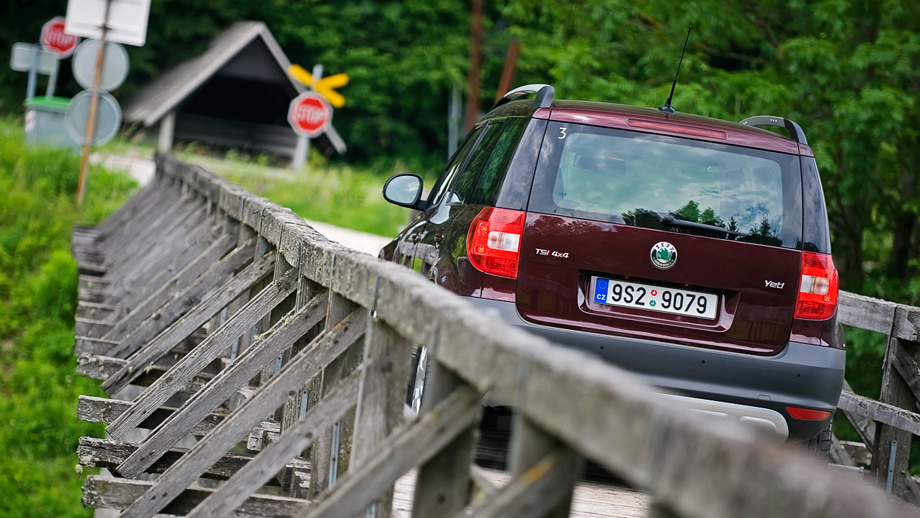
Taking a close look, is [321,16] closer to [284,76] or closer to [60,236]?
[284,76]

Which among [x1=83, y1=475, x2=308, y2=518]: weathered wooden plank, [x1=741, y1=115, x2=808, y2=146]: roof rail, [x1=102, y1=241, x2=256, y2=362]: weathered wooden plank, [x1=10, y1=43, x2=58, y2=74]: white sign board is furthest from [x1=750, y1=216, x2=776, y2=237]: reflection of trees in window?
[x1=10, y1=43, x2=58, y2=74]: white sign board

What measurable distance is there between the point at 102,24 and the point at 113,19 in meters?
0.14

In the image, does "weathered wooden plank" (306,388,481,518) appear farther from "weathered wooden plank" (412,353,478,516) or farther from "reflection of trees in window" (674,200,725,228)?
"reflection of trees in window" (674,200,725,228)

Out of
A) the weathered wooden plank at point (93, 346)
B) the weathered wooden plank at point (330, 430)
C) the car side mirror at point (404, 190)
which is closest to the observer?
→ the weathered wooden plank at point (330, 430)

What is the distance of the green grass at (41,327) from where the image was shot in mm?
11688

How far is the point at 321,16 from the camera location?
51688 millimetres

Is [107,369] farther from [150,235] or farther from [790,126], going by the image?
[150,235]

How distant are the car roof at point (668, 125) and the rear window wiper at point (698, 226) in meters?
0.37

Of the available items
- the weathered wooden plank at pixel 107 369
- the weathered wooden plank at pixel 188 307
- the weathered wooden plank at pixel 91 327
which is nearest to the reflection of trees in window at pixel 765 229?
the weathered wooden plank at pixel 188 307

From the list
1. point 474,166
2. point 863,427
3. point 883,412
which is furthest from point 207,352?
point 863,427

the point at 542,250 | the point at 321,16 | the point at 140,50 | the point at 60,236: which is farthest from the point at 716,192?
the point at 321,16

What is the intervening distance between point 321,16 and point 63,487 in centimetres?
4189

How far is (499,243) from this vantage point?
5.14 metres

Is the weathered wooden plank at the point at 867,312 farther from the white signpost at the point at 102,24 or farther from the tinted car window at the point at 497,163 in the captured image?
the white signpost at the point at 102,24
